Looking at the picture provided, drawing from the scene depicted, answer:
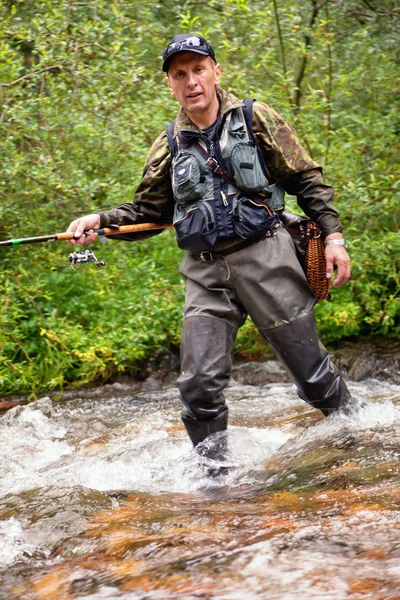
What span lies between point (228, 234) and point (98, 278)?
434 cm

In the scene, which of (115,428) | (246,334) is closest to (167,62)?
(115,428)

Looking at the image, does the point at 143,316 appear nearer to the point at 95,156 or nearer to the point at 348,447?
the point at 95,156

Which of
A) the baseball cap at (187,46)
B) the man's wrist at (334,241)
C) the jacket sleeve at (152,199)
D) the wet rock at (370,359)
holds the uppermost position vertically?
the baseball cap at (187,46)

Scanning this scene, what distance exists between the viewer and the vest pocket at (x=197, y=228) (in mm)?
3982

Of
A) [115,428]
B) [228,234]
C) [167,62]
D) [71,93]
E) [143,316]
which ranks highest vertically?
[71,93]

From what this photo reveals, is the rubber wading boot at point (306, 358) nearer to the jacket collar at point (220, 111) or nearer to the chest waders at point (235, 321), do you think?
the chest waders at point (235, 321)

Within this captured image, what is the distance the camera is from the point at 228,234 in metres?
3.99

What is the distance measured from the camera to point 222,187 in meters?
4.04

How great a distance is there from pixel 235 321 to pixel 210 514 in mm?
1176

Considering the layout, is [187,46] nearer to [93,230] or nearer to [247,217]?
[247,217]

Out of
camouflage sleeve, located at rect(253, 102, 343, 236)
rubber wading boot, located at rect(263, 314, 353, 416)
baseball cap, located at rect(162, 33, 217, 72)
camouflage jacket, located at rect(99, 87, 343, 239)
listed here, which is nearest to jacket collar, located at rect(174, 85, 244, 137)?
camouflage jacket, located at rect(99, 87, 343, 239)

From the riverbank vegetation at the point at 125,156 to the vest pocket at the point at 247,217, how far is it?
367cm

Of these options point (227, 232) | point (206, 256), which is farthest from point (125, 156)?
point (227, 232)

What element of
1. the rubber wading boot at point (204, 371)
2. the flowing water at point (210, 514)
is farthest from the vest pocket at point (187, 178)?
the flowing water at point (210, 514)
